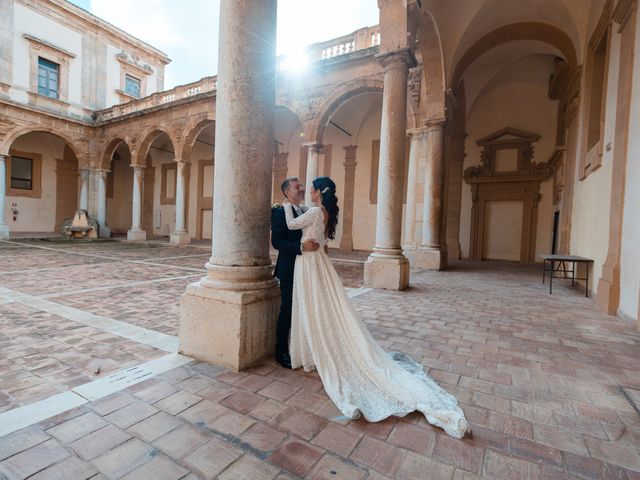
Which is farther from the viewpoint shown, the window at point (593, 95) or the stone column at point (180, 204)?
the stone column at point (180, 204)

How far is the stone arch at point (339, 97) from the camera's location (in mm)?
12367

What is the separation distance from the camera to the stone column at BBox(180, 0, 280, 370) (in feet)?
9.21

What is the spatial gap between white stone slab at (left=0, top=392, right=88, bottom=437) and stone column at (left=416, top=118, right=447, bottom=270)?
933 centimetres

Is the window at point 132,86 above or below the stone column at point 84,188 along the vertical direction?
above

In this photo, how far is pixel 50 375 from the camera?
8.32 ft

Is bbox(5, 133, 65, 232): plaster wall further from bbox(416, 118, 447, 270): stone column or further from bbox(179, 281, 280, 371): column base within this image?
bbox(179, 281, 280, 371): column base

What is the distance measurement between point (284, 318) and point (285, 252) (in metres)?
0.57

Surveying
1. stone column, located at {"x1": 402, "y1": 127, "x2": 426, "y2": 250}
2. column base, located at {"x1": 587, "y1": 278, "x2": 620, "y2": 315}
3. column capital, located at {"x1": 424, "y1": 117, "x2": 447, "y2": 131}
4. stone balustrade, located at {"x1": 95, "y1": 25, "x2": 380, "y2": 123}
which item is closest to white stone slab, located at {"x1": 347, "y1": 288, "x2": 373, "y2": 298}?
column base, located at {"x1": 587, "y1": 278, "x2": 620, "y2": 315}

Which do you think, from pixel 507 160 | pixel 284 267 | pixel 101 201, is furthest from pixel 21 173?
pixel 507 160

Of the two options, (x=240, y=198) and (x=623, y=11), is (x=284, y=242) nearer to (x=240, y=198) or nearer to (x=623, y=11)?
(x=240, y=198)

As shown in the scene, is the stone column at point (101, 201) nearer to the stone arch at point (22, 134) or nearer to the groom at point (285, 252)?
the stone arch at point (22, 134)

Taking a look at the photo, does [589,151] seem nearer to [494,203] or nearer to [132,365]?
[494,203]

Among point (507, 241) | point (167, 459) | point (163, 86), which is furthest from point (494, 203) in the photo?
point (163, 86)

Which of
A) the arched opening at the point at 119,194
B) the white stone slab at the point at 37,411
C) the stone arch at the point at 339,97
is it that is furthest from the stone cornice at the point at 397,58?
the arched opening at the point at 119,194
